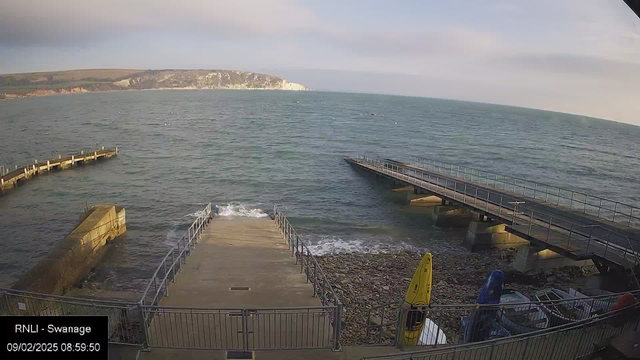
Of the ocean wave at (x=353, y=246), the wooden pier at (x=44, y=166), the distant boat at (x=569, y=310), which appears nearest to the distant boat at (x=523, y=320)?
the distant boat at (x=569, y=310)

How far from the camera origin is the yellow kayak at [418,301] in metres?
8.12

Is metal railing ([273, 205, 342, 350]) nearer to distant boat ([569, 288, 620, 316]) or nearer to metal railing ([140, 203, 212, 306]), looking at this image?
metal railing ([140, 203, 212, 306])

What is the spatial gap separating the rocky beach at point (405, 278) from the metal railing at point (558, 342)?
589 centimetres

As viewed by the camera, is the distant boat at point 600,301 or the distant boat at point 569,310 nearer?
the distant boat at point 600,301

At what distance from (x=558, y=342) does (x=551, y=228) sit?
13355mm

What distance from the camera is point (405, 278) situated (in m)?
18.0

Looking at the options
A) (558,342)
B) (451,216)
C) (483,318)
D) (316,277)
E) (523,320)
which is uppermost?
(558,342)

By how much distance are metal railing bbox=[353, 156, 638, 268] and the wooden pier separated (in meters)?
34.0

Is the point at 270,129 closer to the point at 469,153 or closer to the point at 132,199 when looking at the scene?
the point at 469,153

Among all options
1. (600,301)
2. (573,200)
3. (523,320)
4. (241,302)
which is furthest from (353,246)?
(573,200)

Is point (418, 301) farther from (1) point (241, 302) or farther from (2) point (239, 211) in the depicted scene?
(2) point (239, 211)

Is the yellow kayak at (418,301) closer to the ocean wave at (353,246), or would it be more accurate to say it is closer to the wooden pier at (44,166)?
the ocean wave at (353,246)

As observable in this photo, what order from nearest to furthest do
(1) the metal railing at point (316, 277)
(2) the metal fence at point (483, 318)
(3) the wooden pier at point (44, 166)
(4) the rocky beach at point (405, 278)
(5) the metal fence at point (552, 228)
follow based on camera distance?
(1) the metal railing at point (316, 277), (2) the metal fence at point (483, 318), (4) the rocky beach at point (405, 278), (5) the metal fence at point (552, 228), (3) the wooden pier at point (44, 166)

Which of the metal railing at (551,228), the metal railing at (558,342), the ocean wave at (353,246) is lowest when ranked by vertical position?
the ocean wave at (353,246)
